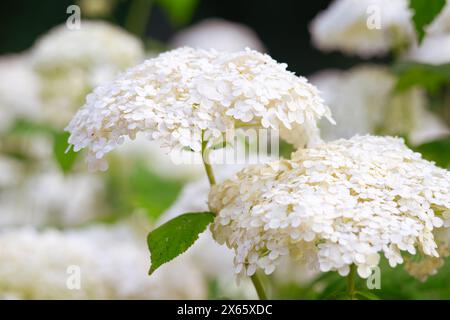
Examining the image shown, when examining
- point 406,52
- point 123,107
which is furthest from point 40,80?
point 123,107

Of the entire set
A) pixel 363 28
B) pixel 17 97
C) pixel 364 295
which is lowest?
pixel 364 295

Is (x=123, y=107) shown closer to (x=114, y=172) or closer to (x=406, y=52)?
(x=406, y=52)

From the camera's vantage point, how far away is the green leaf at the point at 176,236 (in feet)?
2.65

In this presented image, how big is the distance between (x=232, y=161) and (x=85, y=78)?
1.87 feet

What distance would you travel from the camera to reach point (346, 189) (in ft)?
2.37

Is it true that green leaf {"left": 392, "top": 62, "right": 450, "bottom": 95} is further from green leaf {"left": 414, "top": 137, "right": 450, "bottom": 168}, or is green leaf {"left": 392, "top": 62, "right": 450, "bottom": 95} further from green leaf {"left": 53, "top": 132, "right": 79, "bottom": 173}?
green leaf {"left": 53, "top": 132, "right": 79, "bottom": 173}

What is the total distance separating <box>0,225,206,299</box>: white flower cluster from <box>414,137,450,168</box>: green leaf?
40 cm

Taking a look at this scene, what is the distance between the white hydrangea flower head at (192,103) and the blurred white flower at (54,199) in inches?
50.7

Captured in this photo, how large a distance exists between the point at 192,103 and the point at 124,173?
3.85ft

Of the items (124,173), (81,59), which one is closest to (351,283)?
(81,59)

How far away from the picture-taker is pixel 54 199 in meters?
2.17

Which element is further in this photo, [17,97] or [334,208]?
[17,97]

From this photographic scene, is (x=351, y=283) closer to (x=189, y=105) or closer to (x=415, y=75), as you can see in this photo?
(x=189, y=105)

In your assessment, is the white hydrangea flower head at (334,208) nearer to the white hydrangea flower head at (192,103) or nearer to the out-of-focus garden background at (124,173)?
the white hydrangea flower head at (192,103)
